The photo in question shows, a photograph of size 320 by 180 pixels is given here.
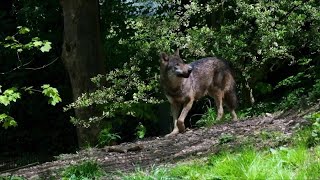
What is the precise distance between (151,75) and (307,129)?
599 cm

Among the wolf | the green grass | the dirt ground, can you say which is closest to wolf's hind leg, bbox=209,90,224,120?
the wolf

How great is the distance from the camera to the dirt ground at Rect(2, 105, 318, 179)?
669 centimetres

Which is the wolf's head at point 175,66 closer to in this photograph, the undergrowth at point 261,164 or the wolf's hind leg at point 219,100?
the wolf's hind leg at point 219,100

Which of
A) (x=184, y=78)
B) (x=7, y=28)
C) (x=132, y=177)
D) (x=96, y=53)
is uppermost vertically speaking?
(x=7, y=28)

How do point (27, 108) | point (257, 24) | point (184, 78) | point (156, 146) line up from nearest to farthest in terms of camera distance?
point (156, 146)
point (184, 78)
point (257, 24)
point (27, 108)

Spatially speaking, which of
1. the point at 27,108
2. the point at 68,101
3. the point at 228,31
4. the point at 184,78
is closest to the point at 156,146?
the point at 184,78

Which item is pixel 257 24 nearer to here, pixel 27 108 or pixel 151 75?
pixel 151 75

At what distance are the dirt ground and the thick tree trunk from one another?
237 centimetres

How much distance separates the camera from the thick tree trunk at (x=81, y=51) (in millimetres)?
11625

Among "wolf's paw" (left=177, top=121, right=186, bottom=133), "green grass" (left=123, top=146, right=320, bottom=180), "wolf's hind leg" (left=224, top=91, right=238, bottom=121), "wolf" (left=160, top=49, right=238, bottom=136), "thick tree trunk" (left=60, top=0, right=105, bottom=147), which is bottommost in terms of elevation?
"green grass" (left=123, top=146, right=320, bottom=180)

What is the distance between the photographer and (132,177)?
18.1ft

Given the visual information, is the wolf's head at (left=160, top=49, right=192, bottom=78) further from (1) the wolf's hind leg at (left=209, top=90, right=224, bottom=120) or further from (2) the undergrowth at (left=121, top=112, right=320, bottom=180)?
(2) the undergrowth at (left=121, top=112, right=320, bottom=180)

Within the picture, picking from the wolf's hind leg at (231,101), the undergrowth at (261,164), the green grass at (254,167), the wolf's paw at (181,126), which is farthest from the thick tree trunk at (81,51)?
the green grass at (254,167)

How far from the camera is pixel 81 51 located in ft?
38.2
